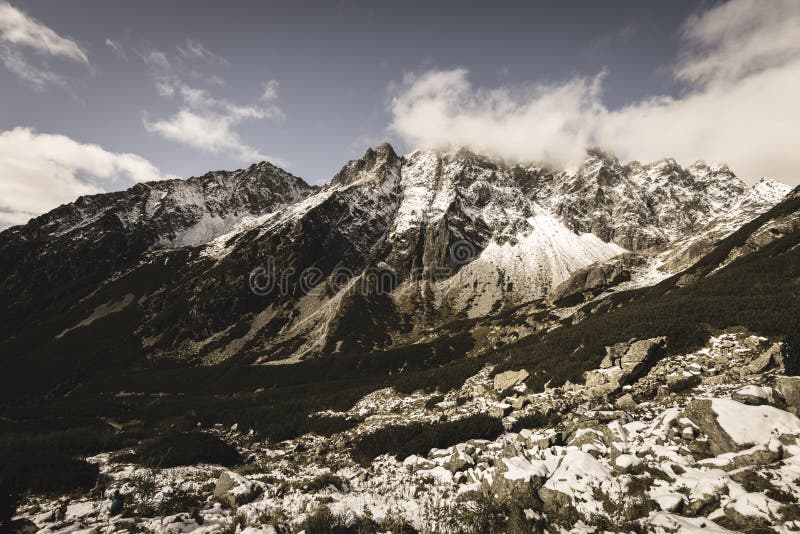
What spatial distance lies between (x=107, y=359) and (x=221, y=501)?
131 meters

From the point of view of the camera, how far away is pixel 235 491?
47.6ft

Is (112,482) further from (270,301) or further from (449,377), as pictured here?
(270,301)

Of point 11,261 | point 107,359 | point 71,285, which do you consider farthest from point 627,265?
point 11,261

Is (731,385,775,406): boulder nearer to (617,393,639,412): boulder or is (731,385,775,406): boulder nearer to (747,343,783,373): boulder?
(617,393,639,412): boulder

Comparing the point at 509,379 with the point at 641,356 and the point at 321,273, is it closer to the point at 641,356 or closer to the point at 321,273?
the point at 641,356

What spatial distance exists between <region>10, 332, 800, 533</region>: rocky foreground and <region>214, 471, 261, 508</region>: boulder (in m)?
0.05

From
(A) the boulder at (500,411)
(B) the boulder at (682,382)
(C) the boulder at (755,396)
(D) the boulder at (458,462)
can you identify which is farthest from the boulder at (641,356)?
(D) the boulder at (458,462)

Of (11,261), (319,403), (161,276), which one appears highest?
(11,261)

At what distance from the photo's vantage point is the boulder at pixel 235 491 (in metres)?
14.2

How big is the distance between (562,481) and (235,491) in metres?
12.3

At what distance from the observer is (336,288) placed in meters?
156

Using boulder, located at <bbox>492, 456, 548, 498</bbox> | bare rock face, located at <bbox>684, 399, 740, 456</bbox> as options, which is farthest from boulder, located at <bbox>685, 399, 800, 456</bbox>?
boulder, located at <bbox>492, 456, 548, 498</bbox>

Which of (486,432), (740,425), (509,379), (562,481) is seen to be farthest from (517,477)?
(509,379)

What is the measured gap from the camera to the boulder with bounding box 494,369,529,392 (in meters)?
32.5
